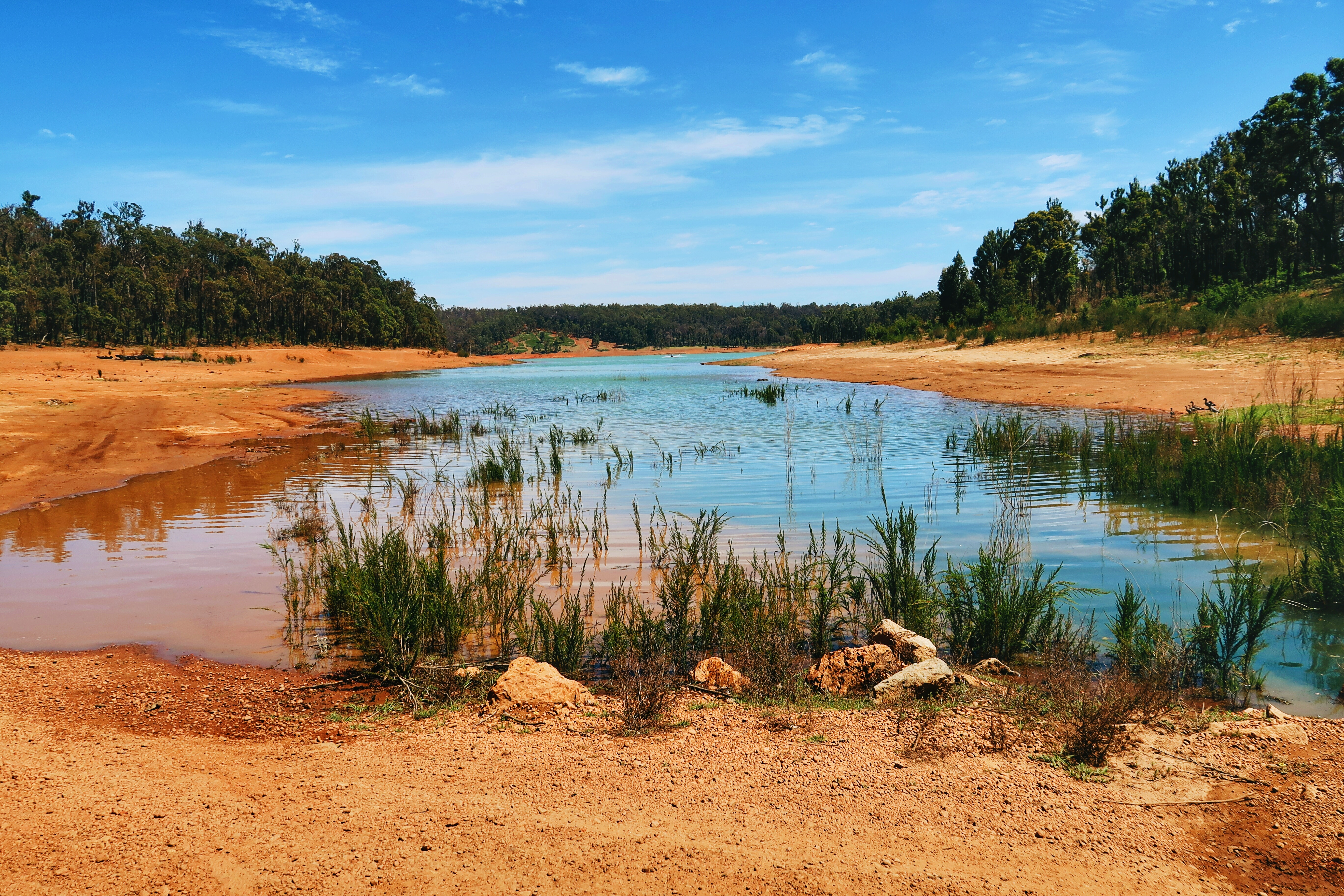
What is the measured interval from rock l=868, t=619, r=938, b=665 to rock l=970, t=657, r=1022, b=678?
0.28m

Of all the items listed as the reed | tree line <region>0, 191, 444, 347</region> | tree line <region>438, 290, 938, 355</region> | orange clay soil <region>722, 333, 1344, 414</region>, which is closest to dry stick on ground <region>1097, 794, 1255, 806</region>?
orange clay soil <region>722, 333, 1344, 414</region>

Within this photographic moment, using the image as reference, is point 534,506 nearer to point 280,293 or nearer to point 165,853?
point 165,853

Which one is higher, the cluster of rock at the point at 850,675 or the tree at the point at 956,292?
the tree at the point at 956,292

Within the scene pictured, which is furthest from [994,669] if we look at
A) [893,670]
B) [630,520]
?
[630,520]

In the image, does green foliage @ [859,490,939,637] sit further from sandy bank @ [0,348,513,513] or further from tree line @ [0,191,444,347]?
tree line @ [0,191,444,347]

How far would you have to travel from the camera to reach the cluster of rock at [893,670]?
4.62 meters

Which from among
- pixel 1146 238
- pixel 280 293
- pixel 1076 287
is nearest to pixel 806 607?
pixel 1076 287

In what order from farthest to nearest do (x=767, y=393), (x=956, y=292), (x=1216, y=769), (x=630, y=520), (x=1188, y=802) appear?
(x=956, y=292) < (x=767, y=393) < (x=630, y=520) < (x=1216, y=769) < (x=1188, y=802)

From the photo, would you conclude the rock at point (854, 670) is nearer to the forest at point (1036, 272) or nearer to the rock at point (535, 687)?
the rock at point (535, 687)

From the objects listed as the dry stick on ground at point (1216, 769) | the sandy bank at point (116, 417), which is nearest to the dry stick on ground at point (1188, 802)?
the dry stick on ground at point (1216, 769)

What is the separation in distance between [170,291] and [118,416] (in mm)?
49535

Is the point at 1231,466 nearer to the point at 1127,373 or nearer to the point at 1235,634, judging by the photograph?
the point at 1235,634

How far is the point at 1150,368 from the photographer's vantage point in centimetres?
2170

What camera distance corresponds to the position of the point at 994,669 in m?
5.15
